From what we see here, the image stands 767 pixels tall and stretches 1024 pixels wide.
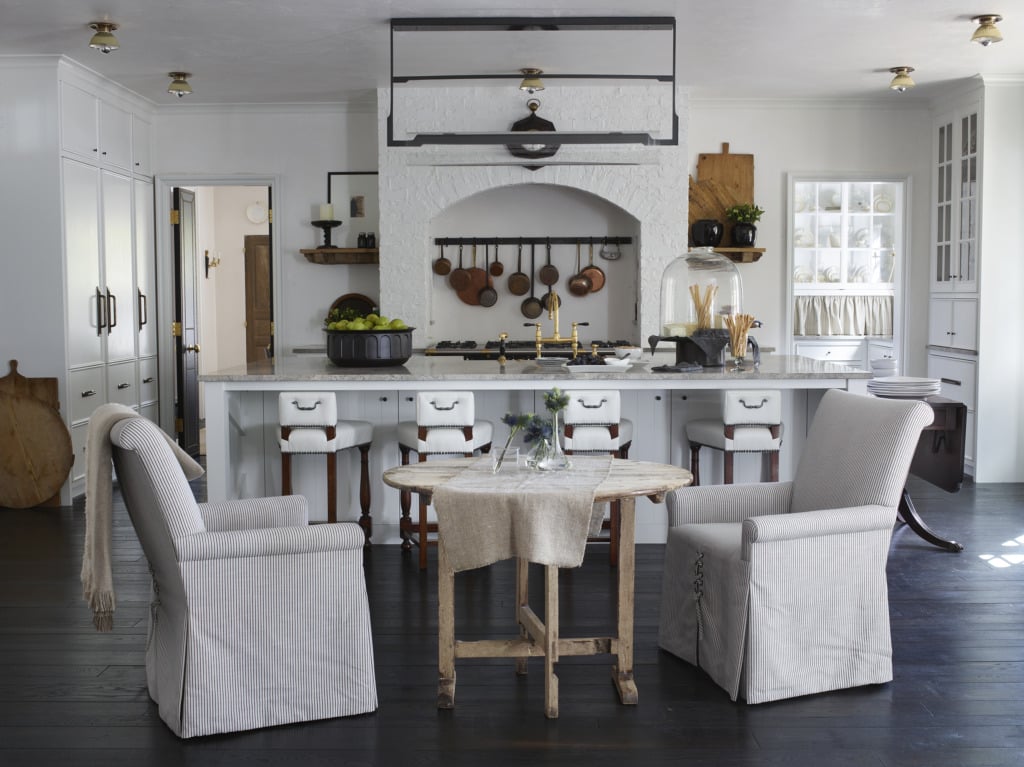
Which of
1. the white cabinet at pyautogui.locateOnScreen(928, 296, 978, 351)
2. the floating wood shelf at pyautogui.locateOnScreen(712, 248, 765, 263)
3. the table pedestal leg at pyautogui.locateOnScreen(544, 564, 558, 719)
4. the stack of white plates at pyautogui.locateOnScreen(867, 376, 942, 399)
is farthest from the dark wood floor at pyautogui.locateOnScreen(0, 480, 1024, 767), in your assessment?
the floating wood shelf at pyautogui.locateOnScreen(712, 248, 765, 263)

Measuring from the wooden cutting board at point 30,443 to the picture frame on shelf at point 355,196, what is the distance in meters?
2.55

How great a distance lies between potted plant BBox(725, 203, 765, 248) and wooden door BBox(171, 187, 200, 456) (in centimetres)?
416

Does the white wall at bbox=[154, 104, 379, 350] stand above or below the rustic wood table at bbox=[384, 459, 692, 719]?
above

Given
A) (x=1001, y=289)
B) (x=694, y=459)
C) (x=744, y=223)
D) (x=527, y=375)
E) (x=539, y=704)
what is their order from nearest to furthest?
(x=539, y=704) → (x=527, y=375) → (x=694, y=459) → (x=1001, y=289) → (x=744, y=223)

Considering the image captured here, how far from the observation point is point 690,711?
124 inches

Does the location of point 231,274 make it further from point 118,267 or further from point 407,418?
point 407,418

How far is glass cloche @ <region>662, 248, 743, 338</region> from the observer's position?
18.5ft

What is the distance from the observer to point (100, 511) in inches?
116

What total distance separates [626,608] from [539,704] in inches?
15.4

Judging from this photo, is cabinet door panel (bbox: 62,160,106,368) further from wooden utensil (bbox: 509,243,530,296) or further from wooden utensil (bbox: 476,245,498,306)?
wooden utensil (bbox: 509,243,530,296)

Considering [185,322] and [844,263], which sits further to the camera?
[844,263]

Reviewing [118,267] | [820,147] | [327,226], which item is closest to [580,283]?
[327,226]

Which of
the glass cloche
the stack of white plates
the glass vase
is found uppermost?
the glass cloche

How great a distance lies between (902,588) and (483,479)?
224 cm
